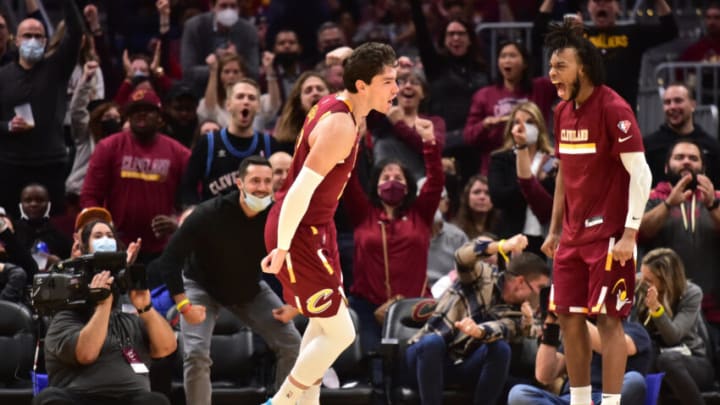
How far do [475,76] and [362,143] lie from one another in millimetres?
1704

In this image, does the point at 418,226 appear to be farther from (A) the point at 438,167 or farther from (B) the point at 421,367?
(B) the point at 421,367

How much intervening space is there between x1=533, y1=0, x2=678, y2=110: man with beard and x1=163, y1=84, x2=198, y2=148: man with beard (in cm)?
325

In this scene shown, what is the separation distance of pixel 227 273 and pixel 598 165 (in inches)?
103

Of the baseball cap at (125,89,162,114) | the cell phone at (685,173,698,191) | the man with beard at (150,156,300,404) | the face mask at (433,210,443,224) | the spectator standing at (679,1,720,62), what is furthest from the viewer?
the spectator standing at (679,1,720,62)

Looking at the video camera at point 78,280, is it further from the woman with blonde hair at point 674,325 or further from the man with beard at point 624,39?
the man with beard at point 624,39

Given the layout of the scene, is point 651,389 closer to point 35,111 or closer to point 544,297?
point 544,297

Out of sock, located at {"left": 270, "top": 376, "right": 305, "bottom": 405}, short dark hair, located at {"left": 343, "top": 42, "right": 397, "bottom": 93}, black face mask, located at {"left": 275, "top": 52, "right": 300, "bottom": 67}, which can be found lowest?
sock, located at {"left": 270, "top": 376, "right": 305, "bottom": 405}

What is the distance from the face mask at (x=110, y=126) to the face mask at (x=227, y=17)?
69.5 inches

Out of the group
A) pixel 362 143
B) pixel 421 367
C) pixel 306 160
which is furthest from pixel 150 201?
pixel 306 160

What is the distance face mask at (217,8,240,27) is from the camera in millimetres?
12602

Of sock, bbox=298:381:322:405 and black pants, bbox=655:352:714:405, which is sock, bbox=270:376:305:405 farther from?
black pants, bbox=655:352:714:405

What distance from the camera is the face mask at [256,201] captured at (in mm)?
8820

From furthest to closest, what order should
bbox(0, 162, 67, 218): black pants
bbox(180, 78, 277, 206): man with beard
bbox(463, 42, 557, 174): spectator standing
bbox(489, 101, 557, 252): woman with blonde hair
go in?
bbox(463, 42, 557, 174): spectator standing < bbox(0, 162, 67, 218): black pants < bbox(489, 101, 557, 252): woman with blonde hair < bbox(180, 78, 277, 206): man with beard

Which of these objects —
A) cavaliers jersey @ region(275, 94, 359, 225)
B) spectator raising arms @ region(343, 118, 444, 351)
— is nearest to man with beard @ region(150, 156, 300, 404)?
spectator raising arms @ region(343, 118, 444, 351)
